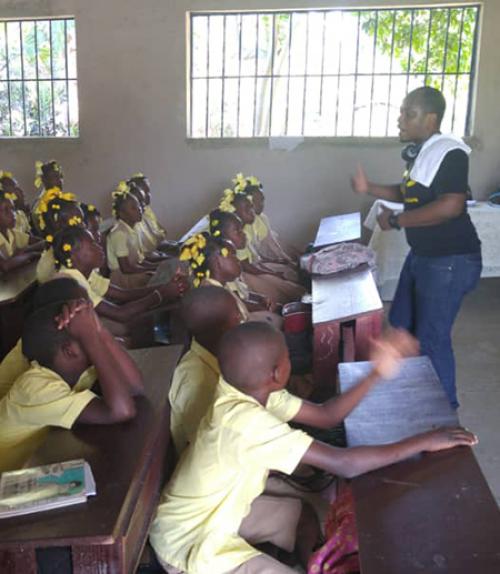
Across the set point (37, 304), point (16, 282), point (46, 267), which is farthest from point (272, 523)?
point (16, 282)

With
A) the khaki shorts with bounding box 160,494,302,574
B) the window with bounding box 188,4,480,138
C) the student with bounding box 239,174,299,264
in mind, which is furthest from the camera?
the window with bounding box 188,4,480,138

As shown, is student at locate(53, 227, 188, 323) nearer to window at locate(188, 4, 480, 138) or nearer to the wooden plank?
the wooden plank

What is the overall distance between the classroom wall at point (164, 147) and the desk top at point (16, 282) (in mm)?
3330

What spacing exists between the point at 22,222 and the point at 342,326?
11.0ft

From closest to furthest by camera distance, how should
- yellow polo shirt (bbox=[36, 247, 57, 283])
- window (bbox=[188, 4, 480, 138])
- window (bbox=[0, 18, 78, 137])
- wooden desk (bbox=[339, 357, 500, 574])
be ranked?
wooden desk (bbox=[339, 357, 500, 574])
yellow polo shirt (bbox=[36, 247, 57, 283])
window (bbox=[188, 4, 480, 138])
window (bbox=[0, 18, 78, 137])

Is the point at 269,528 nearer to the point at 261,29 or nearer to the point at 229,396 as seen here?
the point at 229,396

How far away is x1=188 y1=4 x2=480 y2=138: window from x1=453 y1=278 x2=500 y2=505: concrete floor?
2.21 metres

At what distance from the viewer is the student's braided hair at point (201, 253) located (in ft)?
9.55

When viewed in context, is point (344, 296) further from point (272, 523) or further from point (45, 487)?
point (45, 487)

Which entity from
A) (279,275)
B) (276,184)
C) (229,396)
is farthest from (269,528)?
(276,184)

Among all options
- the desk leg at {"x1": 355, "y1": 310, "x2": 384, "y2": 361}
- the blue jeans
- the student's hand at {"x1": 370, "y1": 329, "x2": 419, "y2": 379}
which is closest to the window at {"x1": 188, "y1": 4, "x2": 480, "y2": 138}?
the blue jeans

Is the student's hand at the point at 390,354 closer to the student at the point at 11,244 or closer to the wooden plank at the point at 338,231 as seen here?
the wooden plank at the point at 338,231

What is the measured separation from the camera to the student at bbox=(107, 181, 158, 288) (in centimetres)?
428

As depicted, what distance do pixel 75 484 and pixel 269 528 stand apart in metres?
0.75
